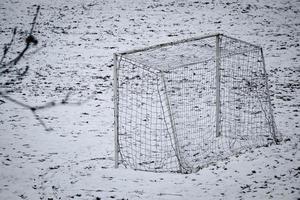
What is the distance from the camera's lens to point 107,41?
1152 cm

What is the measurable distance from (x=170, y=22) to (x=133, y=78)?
5170 millimetres

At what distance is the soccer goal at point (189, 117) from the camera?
17.1ft

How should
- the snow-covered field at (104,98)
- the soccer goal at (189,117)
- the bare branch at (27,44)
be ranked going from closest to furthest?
the snow-covered field at (104,98) < the soccer goal at (189,117) < the bare branch at (27,44)

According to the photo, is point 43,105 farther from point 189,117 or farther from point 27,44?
point 27,44

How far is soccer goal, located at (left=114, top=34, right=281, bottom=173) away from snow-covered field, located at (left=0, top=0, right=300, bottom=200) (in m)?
0.31

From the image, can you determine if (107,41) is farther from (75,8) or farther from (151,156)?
(151,156)

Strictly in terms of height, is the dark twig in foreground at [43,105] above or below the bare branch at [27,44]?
below

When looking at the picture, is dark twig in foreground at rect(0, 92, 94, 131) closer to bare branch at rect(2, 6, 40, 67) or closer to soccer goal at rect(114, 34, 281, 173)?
soccer goal at rect(114, 34, 281, 173)

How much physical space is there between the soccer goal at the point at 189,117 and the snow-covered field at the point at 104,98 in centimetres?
31

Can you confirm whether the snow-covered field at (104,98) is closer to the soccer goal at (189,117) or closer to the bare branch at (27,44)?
the bare branch at (27,44)

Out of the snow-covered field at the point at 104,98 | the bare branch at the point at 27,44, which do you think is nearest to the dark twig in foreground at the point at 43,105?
the snow-covered field at the point at 104,98

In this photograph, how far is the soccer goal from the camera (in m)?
5.21

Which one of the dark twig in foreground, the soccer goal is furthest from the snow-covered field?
the soccer goal

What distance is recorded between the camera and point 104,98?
7777mm
